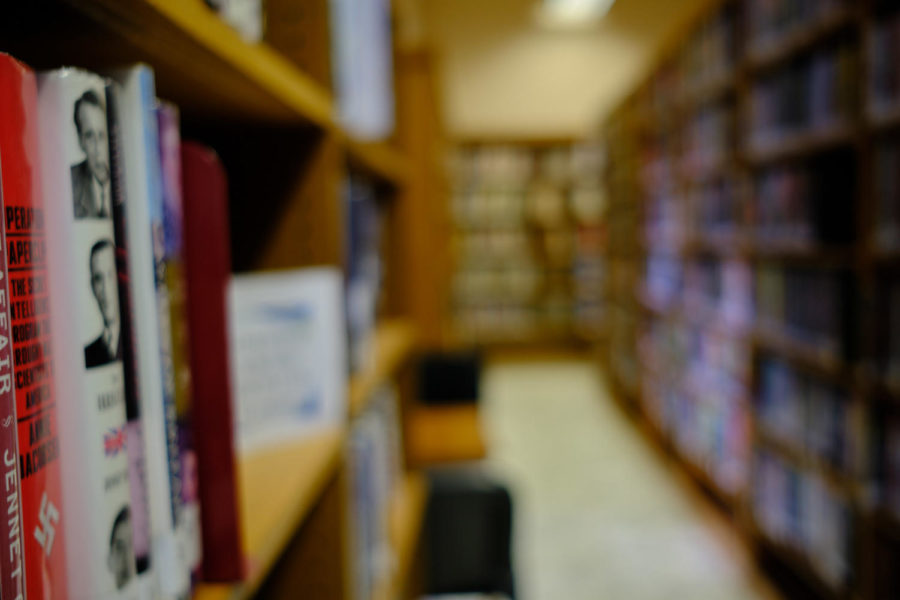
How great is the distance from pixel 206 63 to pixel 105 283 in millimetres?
218

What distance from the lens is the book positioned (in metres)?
0.27

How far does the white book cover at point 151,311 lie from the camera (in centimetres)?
35

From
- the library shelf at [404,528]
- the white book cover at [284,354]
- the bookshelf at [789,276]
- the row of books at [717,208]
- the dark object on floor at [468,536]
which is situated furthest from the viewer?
the row of books at [717,208]

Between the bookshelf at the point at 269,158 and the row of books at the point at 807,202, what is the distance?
1.55m

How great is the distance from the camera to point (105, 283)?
13.1 inches

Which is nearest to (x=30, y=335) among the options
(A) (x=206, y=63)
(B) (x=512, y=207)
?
(A) (x=206, y=63)

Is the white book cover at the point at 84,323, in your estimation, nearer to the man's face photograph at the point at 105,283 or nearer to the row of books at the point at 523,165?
the man's face photograph at the point at 105,283

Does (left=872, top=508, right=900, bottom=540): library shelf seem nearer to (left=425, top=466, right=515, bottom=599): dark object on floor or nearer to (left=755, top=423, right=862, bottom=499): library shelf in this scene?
(left=755, top=423, right=862, bottom=499): library shelf

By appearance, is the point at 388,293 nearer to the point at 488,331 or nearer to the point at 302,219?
the point at 302,219

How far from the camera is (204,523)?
0.48 meters

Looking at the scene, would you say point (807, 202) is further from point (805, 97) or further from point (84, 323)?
point (84, 323)

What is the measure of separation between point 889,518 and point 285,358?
6.08 feet

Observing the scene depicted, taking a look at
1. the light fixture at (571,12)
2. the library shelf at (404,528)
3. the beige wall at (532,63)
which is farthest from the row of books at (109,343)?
the light fixture at (571,12)

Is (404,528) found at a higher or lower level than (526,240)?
lower
